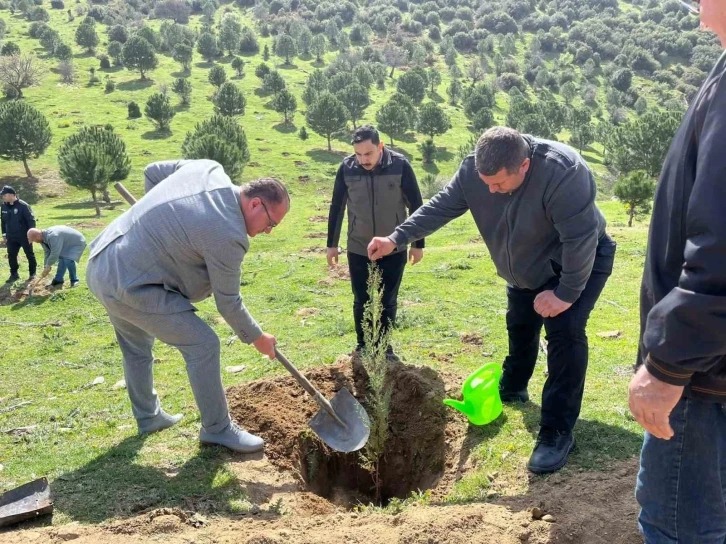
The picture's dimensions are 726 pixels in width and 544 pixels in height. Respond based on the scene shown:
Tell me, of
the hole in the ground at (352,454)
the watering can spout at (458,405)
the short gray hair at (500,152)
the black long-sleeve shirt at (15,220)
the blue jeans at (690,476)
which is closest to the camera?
the blue jeans at (690,476)

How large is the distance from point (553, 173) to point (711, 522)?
7.44 feet

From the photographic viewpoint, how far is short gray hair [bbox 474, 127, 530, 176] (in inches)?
144

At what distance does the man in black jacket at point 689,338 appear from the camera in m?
1.86

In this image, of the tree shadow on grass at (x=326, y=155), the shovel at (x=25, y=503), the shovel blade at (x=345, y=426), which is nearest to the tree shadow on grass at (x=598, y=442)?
the shovel blade at (x=345, y=426)

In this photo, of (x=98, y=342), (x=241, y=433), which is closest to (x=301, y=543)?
(x=241, y=433)

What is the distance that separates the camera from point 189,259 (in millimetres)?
4270

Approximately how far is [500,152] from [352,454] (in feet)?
10.3

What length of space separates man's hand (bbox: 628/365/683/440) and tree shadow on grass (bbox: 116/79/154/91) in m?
67.9

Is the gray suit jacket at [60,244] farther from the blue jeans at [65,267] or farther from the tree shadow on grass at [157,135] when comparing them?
the tree shadow on grass at [157,135]

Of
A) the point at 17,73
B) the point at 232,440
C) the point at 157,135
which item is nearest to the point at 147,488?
the point at 232,440

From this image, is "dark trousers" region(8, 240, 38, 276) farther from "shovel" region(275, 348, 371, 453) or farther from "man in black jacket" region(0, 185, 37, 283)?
"shovel" region(275, 348, 371, 453)

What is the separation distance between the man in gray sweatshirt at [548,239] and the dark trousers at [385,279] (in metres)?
1.33

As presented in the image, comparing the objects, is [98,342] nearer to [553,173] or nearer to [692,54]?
[553,173]

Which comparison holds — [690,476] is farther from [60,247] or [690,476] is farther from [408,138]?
[408,138]
